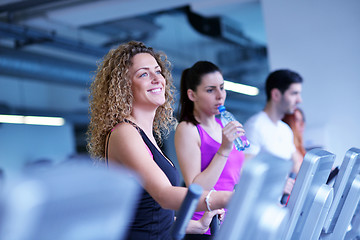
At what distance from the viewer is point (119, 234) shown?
0.59m

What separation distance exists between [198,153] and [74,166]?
1.68 meters

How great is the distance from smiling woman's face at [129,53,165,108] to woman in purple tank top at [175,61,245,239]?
452 mm

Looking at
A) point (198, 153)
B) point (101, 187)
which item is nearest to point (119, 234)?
point (101, 187)

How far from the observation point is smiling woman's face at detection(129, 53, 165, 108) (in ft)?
5.85

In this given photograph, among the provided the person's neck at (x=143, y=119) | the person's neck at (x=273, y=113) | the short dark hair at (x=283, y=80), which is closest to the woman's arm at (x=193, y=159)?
the person's neck at (x=143, y=119)

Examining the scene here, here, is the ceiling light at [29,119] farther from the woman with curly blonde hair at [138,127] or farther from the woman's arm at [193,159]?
the woman with curly blonde hair at [138,127]

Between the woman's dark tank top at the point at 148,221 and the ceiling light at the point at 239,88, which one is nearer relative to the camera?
the woman's dark tank top at the point at 148,221

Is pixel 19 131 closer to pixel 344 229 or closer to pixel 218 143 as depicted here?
pixel 218 143

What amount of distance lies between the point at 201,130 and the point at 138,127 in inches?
26.4

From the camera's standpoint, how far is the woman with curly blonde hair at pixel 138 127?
144cm

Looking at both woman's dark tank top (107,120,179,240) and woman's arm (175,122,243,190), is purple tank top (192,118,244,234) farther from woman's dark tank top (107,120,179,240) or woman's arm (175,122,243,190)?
woman's dark tank top (107,120,179,240)

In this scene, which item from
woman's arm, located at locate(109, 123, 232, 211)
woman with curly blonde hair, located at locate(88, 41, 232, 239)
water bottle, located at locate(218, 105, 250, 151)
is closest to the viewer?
woman's arm, located at locate(109, 123, 232, 211)

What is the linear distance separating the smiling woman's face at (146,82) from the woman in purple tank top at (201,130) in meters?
0.45

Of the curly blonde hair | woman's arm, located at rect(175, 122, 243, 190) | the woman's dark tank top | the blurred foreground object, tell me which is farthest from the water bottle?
the blurred foreground object
